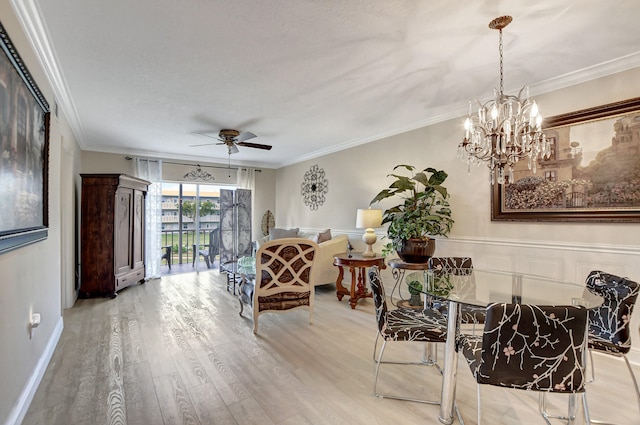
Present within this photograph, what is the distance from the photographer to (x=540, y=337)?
1334 millimetres

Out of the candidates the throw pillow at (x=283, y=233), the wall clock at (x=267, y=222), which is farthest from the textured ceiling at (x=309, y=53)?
the wall clock at (x=267, y=222)

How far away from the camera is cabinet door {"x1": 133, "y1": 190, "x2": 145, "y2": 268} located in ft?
16.3

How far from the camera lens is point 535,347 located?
4.42 ft

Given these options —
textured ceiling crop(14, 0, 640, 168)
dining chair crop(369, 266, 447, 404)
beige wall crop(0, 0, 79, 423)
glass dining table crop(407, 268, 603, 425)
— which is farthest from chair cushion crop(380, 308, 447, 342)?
beige wall crop(0, 0, 79, 423)

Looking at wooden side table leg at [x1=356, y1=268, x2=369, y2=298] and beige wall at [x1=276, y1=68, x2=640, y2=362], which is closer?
beige wall at [x1=276, y1=68, x2=640, y2=362]

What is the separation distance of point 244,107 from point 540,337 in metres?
3.35

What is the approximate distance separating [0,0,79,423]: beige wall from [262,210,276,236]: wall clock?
4.38 m

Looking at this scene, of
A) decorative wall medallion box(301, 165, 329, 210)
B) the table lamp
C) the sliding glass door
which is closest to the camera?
the table lamp

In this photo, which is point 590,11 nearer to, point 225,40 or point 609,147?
point 609,147

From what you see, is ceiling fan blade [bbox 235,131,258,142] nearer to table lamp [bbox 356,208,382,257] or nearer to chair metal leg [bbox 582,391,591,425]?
table lamp [bbox 356,208,382,257]

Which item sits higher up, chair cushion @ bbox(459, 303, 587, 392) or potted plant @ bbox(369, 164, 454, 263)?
potted plant @ bbox(369, 164, 454, 263)

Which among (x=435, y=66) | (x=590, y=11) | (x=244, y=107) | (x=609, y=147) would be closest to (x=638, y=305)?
(x=609, y=147)

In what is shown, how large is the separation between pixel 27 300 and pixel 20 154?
99cm

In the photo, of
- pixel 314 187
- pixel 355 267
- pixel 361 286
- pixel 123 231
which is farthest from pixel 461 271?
pixel 123 231
